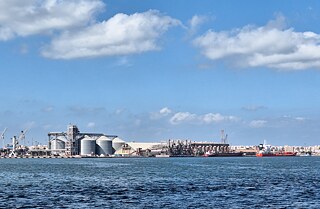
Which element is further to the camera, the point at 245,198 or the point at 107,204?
the point at 245,198

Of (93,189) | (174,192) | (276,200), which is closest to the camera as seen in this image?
(276,200)

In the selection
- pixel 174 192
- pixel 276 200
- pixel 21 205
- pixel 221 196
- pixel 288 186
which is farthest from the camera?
pixel 288 186

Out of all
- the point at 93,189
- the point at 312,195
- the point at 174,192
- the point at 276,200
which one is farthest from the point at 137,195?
the point at 312,195

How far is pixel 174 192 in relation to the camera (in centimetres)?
7681

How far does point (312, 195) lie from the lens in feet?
239

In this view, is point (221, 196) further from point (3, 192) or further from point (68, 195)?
point (3, 192)

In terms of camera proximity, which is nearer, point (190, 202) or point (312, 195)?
point (190, 202)

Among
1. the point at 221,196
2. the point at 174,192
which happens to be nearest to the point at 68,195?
the point at 174,192

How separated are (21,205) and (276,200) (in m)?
29.4

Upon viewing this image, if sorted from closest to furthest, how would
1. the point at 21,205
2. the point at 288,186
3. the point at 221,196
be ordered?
the point at 21,205
the point at 221,196
the point at 288,186

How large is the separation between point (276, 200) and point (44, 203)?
27018 mm

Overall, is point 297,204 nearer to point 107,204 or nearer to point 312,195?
point 312,195

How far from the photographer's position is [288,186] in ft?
289

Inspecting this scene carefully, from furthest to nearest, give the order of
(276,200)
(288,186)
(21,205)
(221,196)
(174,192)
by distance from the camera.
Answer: (288,186)
(174,192)
(221,196)
(276,200)
(21,205)
